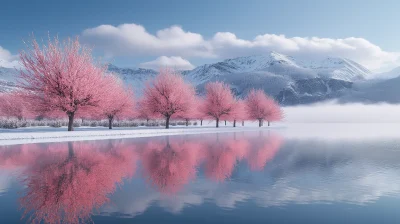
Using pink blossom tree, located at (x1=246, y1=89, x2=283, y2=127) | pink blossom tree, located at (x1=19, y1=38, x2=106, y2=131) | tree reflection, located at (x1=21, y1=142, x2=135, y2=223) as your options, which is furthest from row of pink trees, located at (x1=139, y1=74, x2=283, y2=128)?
tree reflection, located at (x1=21, y1=142, x2=135, y2=223)

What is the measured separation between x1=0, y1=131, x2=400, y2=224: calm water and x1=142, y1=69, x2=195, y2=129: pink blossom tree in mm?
29176

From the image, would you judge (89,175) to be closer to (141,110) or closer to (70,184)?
(70,184)

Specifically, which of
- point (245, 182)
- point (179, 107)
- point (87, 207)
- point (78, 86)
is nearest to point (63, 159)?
point (87, 207)

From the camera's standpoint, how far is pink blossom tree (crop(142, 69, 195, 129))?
147 ft

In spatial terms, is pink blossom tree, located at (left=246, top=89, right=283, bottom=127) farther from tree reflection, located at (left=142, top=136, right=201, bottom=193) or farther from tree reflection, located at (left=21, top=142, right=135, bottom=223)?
tree reflection, located at (left=21, top=142, right=135, bottom=223)

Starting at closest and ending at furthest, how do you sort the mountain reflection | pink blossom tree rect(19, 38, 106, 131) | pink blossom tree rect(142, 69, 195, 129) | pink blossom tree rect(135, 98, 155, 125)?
1. the mountain reflection
2. pink blossom tree rect(19, 38, 106, 131)
3. pink blossom tree rect(142, 69, 195, 129)
4. pink blossom tree rect(135, 98, 155, 125)

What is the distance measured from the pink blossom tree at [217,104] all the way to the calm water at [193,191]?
4287 centimetres

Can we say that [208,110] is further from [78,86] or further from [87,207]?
[87,207]

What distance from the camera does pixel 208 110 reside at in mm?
59188

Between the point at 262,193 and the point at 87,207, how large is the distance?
5.09 m

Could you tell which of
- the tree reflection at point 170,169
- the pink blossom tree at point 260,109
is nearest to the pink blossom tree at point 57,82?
the tree reflection at point 170,169

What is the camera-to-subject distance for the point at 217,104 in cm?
5884

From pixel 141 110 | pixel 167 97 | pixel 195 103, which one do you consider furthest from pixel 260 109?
pixel 167 97

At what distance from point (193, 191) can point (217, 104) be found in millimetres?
49563
